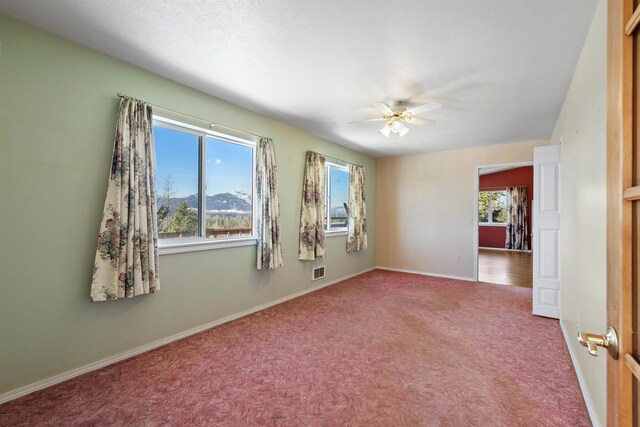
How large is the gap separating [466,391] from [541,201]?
2547 millimetres

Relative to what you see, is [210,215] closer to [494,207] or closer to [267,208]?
[267,208]

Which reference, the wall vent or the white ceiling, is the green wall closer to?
the white ceiling

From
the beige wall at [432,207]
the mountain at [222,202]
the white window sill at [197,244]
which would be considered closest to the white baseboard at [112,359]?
the white window sill at [197,244]

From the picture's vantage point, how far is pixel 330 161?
4996mm

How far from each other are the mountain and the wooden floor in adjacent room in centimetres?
453

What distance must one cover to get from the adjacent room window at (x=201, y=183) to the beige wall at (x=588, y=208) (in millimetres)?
3171

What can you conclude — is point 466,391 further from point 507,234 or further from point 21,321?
point 507,234

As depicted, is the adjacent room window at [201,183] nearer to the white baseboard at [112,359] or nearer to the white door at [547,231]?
the white baseboard at [112,359]

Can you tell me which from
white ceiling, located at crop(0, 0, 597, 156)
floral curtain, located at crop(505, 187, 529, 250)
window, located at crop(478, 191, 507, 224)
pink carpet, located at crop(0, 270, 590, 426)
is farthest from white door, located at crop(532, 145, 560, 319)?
window, located at crop(478, 191, 507, 224)

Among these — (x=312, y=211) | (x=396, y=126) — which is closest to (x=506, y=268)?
(x=312, y=211)

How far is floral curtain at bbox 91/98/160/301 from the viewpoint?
86.7 inches

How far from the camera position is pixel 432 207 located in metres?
5.70

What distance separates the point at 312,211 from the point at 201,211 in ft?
5.62

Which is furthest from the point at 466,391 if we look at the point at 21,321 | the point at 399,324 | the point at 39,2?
the point at 39,2
